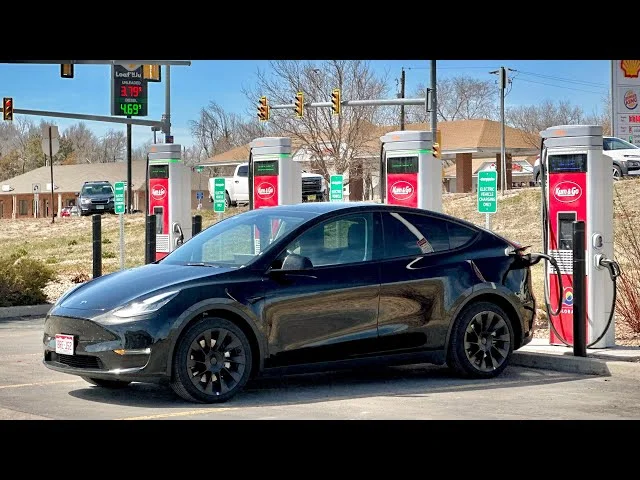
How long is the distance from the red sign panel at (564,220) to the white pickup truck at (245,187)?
30.9 m

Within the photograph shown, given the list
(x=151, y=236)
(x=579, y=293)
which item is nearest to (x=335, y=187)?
(x=151, y=236)

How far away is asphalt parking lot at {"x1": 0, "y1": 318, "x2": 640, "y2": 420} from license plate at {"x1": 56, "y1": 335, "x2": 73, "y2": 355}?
406 millimetres

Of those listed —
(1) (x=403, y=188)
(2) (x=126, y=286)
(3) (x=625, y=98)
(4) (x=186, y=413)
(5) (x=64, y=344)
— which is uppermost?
(3) (x=625, y=98)

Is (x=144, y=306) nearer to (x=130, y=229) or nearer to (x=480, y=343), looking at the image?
(x=480, y=343)

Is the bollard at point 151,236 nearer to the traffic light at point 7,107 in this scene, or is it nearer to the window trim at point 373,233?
the window trim at point 373,233

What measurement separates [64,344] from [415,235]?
3.20 metres

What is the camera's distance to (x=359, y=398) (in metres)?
9.01

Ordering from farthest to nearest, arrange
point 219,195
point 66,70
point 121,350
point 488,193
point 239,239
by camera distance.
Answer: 1. point 66,70
2. point 219,195
3. point 488,193
4. point 239,239
5. point 121,350

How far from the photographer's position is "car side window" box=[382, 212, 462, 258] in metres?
9.71

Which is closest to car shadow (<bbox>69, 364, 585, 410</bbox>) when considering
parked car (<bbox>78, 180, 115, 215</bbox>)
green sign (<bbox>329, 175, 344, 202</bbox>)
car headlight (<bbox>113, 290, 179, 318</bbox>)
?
car headlight (<bbox>113, 290, 179, 318</bbox>)

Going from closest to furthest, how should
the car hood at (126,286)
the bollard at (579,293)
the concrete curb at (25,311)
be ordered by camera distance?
the car hood at (126,286)
the bollard at (579,293)
the concrete curb at (25,311)

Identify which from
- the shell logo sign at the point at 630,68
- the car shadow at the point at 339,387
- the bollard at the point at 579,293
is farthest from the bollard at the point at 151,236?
the shell logo sign at the point at 630,68

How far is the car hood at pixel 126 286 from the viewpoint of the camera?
8664 millimetres

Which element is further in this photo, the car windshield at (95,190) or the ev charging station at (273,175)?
the car windshield at (95,190)
